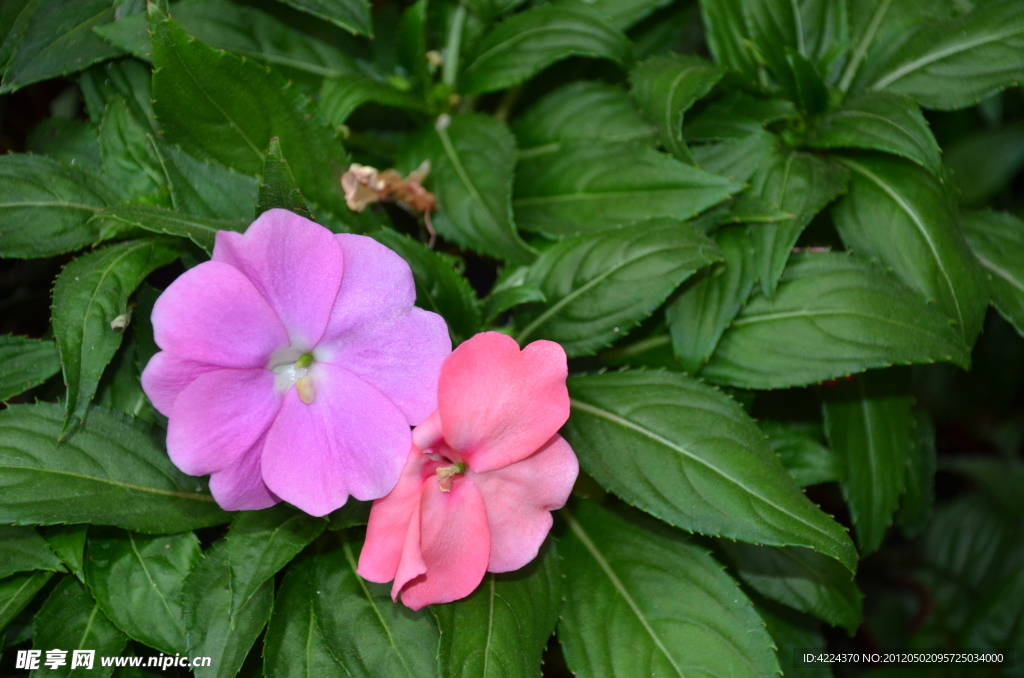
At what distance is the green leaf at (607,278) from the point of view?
971mm

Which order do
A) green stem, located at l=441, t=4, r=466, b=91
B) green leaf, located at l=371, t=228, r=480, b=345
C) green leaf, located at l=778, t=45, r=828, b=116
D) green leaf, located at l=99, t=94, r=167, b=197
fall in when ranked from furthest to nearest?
1. green stem, located at l=441, t=4, r=466, b=91
2. green leaf, located at l=778, t=45, r=828, b=116
3. green leaf, located at l=99, t=94, r=167, b=197
4. green leaf, located at l=371, t=228, r=480, b=345

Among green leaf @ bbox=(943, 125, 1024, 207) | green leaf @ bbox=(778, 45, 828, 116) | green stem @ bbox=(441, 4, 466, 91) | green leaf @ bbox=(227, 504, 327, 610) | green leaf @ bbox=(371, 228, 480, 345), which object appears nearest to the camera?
green leaf @ bbox=(227, 504, 327, 610)

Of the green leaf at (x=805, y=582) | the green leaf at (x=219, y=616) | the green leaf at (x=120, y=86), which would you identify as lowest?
the green leaf at (x=805, y=582)

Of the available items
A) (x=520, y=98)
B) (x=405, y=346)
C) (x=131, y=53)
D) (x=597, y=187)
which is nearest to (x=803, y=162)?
(x=597, y=187)

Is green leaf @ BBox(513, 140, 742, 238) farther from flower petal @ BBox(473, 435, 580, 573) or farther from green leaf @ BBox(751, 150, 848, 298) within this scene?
flower petal @ BBox(473, 435, 580, 573)

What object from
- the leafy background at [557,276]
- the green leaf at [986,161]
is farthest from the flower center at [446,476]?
the green leaf at [986,161]

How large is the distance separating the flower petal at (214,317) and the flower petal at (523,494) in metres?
0.27

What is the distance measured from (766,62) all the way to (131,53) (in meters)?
0.89

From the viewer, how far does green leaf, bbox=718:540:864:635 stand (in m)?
1.12

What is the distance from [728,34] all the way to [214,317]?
90cm

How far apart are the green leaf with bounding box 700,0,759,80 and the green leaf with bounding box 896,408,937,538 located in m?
0.65

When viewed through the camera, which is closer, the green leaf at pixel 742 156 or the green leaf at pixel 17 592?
the green leaf at pixel 17 592

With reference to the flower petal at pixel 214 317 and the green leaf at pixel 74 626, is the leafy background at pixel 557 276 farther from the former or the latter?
the flower petal at pixel 214 317

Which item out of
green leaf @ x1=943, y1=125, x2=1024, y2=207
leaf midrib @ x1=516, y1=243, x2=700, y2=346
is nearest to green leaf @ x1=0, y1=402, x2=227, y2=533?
leaf midrib @ x1=516, y1=243, x2=700, y2=346
